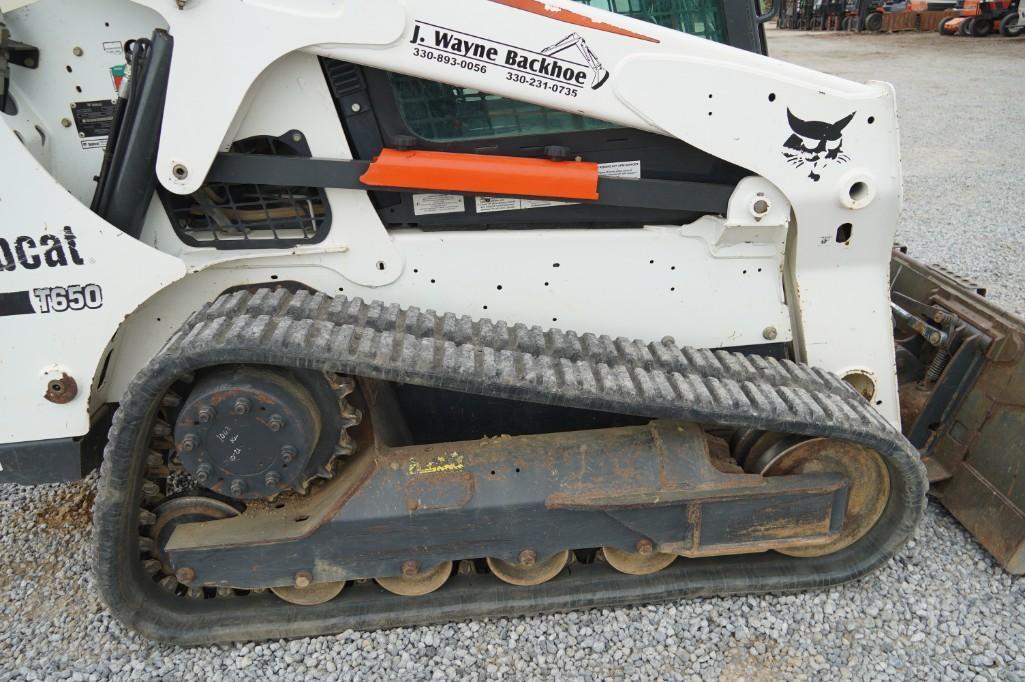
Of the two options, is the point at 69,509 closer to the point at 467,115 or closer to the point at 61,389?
the point at 61,389

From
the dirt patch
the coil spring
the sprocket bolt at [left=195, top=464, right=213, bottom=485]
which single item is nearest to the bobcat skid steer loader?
the sprocket bolt at [left=195, top=464, right=213, bottom=485]

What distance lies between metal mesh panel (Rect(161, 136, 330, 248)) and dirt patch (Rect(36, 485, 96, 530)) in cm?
117

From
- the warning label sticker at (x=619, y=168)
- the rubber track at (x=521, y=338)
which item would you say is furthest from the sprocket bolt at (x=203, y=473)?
the warning label sticker at (x=619, y=168)

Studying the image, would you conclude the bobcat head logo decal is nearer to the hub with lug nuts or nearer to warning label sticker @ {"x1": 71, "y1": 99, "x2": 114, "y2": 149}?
the hub with lug nuts

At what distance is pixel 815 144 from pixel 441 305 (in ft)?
3.95

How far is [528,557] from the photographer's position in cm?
223

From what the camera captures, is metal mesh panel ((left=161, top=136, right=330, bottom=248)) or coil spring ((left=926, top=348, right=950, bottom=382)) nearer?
metal mesh panel ((left=161, top=136, right=330, bottom=248))

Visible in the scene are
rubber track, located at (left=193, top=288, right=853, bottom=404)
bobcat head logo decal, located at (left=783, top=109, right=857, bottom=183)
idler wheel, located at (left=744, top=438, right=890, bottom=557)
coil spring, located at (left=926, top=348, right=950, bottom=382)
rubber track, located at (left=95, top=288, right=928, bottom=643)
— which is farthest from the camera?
coil spring, located at (left=926, top=348, right=950, bottom=382)

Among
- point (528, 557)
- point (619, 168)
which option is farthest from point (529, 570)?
point (619, 168)

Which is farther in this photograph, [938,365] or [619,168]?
[938,365]

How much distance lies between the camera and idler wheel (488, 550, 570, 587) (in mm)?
2330

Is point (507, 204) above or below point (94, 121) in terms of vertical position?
below

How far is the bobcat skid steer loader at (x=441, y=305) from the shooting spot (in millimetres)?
1983

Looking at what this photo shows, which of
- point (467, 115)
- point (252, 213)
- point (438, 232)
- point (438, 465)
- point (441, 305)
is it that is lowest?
point (438, 465)
